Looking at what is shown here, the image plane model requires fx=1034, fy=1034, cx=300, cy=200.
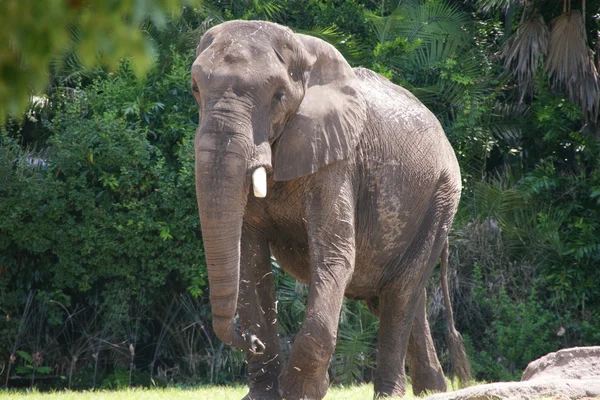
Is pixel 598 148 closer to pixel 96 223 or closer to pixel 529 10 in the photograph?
pixel 529 10

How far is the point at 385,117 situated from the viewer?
8086mm

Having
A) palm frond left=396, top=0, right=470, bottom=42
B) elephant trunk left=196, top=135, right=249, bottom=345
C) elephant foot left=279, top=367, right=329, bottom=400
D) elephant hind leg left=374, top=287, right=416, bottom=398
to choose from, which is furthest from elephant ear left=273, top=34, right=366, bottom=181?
palm frond left=396, top=0, right=470, bottom=42

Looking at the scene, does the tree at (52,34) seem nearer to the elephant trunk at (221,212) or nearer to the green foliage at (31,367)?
the elephant trunk at (221,212)

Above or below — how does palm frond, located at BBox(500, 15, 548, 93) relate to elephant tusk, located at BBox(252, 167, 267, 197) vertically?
above

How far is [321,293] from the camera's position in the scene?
6.98 m

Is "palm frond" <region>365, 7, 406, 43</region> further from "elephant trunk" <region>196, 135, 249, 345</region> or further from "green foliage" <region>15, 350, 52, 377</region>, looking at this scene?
"elephant trunk" <region>196, 135, 249, 345</region>

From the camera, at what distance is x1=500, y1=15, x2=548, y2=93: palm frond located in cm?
1508

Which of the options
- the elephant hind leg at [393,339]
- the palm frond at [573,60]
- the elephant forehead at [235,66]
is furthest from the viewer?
the palm frond at [573,60]

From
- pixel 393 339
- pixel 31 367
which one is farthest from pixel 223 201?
pixel 31 367

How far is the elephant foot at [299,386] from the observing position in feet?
22.7

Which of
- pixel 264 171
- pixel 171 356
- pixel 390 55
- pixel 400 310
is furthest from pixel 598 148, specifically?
pixel 264 171

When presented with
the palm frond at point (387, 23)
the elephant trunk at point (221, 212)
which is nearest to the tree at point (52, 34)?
the elephant trunk at point (221, 212)

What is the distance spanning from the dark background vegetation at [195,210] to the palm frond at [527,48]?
0.03 m

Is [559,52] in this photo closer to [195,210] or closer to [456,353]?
[195,210]
